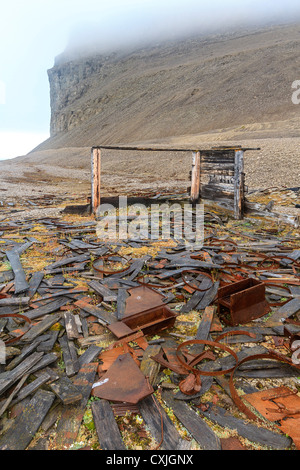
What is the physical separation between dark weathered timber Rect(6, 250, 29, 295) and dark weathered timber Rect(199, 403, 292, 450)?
3.80m

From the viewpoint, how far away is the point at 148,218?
36.8 feet

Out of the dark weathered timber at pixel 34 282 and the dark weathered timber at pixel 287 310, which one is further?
the dark weathered timber at pixel 34 282

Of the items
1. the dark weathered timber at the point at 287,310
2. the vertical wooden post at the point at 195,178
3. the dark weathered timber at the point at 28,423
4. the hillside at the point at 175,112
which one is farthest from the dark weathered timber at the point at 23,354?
the hillside at the point at 175,112

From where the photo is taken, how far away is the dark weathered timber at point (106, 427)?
2592 millimetres

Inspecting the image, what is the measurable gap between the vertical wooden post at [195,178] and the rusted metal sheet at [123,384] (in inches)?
384

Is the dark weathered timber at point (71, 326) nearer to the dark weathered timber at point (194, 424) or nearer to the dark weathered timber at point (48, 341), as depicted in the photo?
the dark weathered timber at point (48, 341)

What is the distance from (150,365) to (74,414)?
976 millimetres

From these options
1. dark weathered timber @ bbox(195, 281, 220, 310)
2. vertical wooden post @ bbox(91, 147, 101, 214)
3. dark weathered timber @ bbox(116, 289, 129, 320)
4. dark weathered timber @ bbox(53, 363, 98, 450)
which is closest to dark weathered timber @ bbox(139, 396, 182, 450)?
dark weathered timber @ bbox(53, 363, 98, 450)

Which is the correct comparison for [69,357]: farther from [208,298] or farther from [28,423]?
[208,298]

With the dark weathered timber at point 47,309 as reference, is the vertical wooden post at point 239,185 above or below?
above

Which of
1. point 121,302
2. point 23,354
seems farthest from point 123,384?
point 121,302

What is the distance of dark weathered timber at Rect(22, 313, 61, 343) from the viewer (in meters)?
3.94

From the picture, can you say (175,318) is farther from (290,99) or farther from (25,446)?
(290,99)
